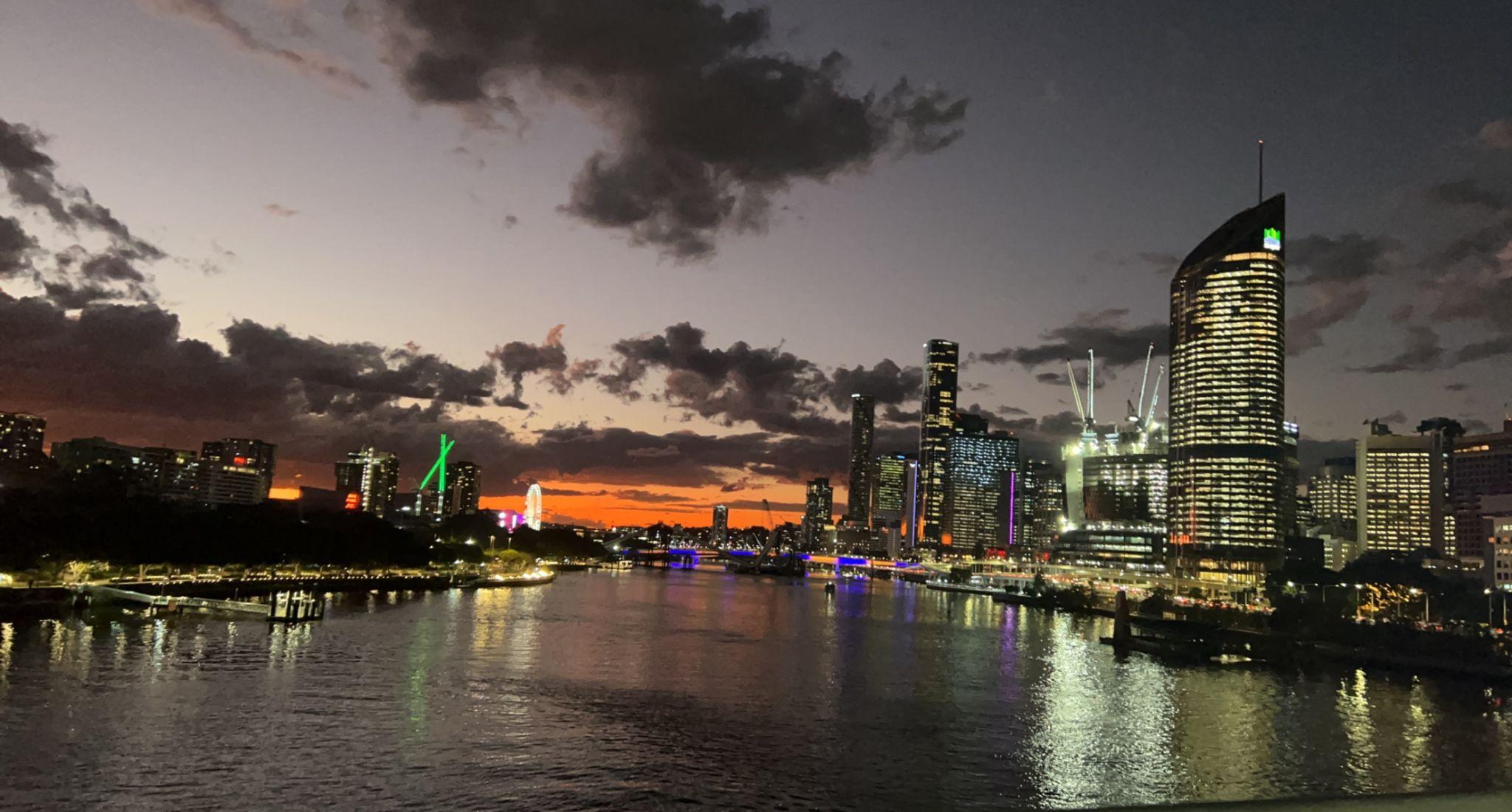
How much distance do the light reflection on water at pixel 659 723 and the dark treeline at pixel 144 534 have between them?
13.6 metres

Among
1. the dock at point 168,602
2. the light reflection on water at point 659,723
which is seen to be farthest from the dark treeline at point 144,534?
the light reflection on water at point 659,723

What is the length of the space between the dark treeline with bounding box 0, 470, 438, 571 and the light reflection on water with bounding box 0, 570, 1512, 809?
13580 millimetres

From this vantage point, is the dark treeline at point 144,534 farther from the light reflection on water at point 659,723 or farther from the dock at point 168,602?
the light reflection on water at point 659,723

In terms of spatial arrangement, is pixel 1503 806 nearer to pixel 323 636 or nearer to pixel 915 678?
pixel 915 678

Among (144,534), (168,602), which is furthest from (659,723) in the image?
(144,534)

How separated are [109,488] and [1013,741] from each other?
109376mm

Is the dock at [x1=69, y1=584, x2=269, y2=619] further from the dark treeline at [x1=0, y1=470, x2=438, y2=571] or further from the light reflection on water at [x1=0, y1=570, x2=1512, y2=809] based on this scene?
the dark treeline at [x1=0, y1=470, x2=438, y2=571]

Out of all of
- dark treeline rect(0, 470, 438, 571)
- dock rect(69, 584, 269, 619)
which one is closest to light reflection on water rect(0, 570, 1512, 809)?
dock rect(69, 584, 269, 619)

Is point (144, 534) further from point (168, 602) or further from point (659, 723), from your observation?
point (659, 723)

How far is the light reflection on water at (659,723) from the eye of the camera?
30250 mm

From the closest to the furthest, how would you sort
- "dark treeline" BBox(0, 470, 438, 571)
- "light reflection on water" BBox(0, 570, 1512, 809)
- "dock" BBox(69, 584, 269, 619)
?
"light reflection on water" BBox(0, 570, 1512, 809) → "dock" BBox(69, 584, 269, 619) → "dark treeline" BBox(0, 470, 438, 571)

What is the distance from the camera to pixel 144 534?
91.1 metres

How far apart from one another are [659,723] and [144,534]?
242 ft

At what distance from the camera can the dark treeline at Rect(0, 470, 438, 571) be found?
77500mm
